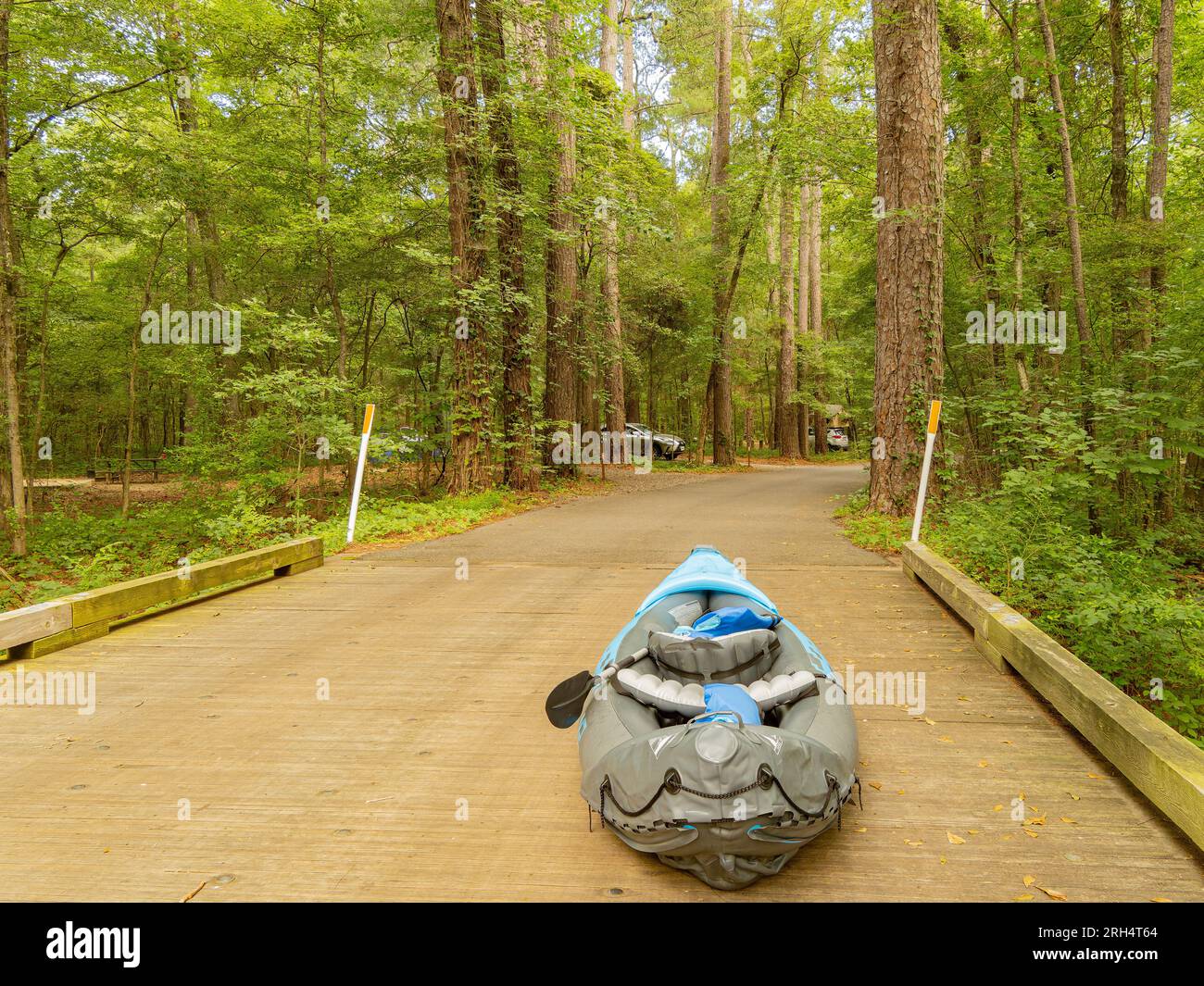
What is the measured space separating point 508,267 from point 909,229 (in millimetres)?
7656

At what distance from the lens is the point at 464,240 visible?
13.2 meters

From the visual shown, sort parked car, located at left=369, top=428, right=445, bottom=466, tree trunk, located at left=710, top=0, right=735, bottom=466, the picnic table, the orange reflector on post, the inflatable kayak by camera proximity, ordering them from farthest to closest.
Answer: tree trunk, located at left=710, top=0, right=735, bottom=466
the picnic table
parked car, located at left=369, top=428, right=445, bottom=466
the orange reflector on post
the inflatable kayak

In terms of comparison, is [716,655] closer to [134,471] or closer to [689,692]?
[689,692]

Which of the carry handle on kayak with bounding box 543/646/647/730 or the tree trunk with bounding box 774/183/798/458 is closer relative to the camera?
the carry handle on kayak with bounding box 543/646/647/730

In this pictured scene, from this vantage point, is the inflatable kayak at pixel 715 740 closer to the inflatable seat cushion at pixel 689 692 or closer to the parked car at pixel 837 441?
the inflatable seat cushion at pixel 689 692

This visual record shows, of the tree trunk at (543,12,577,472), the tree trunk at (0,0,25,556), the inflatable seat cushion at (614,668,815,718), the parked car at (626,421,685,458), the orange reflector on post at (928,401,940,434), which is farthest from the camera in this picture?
the parked car at (626,421,685,458)

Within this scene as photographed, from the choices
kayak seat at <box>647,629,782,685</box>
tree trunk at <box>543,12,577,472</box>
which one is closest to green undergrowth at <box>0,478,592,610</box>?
tree trunk at <box>543,12,577,472</box>

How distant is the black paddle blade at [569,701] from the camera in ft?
11.2

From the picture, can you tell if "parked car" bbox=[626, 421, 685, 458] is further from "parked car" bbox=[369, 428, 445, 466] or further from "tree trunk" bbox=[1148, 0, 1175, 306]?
"tree trunk" bbox=[1148, 0, 1175, 306]

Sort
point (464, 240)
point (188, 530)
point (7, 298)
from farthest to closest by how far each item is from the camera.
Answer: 1. point (188, 530)
2. point (464, 240)
3. point (7, 298)

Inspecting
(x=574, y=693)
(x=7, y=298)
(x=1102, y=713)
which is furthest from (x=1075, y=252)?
(x=7, y=298)

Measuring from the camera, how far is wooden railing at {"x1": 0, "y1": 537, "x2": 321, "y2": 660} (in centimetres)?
514

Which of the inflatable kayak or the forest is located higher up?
the forest
